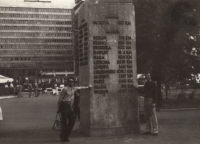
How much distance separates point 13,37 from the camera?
11675cm

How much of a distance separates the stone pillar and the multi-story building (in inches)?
4022

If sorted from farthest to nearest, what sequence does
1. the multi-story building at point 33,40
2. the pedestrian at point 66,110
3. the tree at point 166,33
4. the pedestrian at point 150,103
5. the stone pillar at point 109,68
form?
the multi-story building at point 33,40 < the tree at point 166,33 < the pedestrian at point 150,103 < the stone pillar at point 109,68 < the pedestrian at point 66,110

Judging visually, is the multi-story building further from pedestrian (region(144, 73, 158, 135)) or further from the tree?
pedestrian (region(144, 73, 158, 135))

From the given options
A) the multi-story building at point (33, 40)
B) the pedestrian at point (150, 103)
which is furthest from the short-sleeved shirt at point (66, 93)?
the multi-story building at point (33, 40)

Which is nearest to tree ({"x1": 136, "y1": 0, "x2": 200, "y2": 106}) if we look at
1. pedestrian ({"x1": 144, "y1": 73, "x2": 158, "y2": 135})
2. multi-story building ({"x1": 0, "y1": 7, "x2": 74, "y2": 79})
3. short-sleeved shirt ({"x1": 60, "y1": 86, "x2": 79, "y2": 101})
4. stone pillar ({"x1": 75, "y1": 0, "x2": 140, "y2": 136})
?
pedestrian ({"x1": 144, "y1": 73, "x2": 158, "y2": 135})

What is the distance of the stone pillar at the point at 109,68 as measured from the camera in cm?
1127

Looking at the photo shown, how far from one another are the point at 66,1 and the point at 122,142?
374 ft

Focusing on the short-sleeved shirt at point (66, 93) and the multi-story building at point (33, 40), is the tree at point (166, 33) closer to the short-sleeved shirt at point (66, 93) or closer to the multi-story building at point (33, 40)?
the short-sleeved shirt at point (66, 93)

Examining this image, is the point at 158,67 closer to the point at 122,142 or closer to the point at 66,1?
the point at 122,142

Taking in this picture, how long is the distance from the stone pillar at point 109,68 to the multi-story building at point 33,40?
335 ft

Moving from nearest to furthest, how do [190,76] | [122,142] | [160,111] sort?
[122,142] → [160,111] → [190,76]

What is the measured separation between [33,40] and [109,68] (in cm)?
10831

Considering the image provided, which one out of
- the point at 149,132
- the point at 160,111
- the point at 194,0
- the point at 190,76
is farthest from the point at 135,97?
the point at 190,76

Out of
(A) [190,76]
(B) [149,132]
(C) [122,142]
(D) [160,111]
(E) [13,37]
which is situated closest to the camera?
(C) [122,142]
